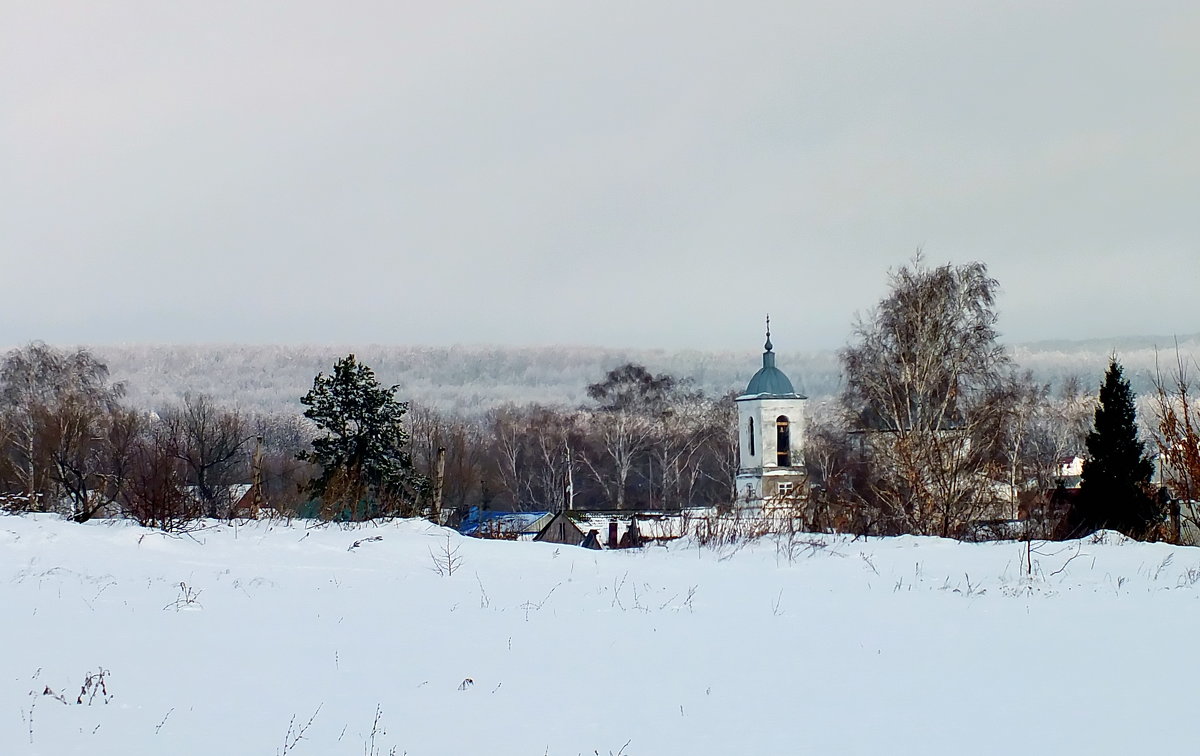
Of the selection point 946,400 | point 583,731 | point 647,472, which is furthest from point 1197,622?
point 647,472

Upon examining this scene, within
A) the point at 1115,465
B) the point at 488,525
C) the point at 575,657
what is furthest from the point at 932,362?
the point at 575,657

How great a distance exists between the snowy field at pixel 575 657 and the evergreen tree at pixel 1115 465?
14185 millimetres

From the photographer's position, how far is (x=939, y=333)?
2530 cm

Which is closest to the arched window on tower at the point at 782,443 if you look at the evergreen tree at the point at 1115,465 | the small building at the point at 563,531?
the small building at the point at 563,531

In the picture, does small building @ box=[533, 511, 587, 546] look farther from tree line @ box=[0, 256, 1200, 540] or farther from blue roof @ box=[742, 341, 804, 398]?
blue roof @ box=[742, 341, 804, 398]

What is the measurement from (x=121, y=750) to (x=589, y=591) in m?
5.04

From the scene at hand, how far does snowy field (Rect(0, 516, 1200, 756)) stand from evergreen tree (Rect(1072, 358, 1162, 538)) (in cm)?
1418

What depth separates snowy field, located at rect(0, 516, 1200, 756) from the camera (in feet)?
14.7

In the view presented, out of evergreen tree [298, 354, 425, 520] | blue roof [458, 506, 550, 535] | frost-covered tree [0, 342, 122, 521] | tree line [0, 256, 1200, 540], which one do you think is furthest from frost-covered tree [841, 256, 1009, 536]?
frost-covered tree [0, 342, 122, 521]

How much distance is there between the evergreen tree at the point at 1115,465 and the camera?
2345 cm

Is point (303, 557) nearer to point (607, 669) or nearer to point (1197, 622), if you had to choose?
point (607, 669)

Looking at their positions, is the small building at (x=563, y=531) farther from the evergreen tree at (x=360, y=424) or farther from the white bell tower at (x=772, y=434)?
the white bell tower at (x=772, y=434)

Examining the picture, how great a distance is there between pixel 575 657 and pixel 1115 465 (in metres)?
22.0

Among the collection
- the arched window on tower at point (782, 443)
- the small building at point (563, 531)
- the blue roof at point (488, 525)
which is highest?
the arched window on tower at point (782, 443)
